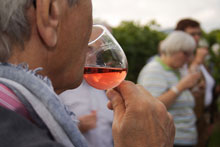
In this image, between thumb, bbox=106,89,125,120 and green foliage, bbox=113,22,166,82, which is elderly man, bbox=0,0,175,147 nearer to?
thumb, bbox=106,89,125,120

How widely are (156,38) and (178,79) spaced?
5384 millimetres

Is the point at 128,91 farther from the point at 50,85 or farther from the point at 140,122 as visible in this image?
the point at 50,85

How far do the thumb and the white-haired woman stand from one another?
1.86 metres

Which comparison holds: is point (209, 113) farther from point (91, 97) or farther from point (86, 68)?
point (86, 68)

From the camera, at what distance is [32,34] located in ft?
3.22

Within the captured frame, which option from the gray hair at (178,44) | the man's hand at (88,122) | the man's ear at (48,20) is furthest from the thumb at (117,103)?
the gray hair at (178,44)

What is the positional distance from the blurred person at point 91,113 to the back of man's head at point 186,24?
2604 mm

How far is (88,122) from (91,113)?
12cm

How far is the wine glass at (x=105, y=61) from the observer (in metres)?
1.33

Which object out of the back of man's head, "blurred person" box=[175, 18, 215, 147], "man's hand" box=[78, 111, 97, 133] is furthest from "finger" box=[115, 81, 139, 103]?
the back of man's head

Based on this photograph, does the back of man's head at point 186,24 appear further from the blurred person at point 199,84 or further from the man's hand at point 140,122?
the man's hand at point 140,122

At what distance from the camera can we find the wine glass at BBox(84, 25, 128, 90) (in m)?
1.33

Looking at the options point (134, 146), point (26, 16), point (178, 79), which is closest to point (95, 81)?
point (134, 146)

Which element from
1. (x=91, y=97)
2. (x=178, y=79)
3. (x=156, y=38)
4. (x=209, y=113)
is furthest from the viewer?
(x=156, y=38)
